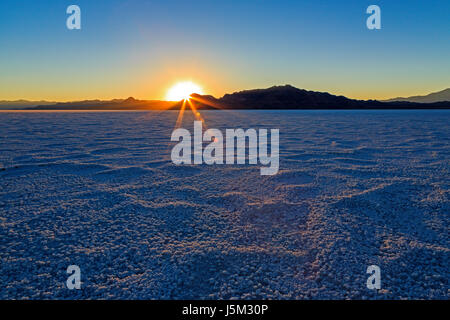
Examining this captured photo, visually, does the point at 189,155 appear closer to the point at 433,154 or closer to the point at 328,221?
the point at 328,221

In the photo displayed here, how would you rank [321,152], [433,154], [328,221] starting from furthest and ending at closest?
[321,152] → [433,154] → [328,221]

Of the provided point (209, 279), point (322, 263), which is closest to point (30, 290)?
point (209, 279)
